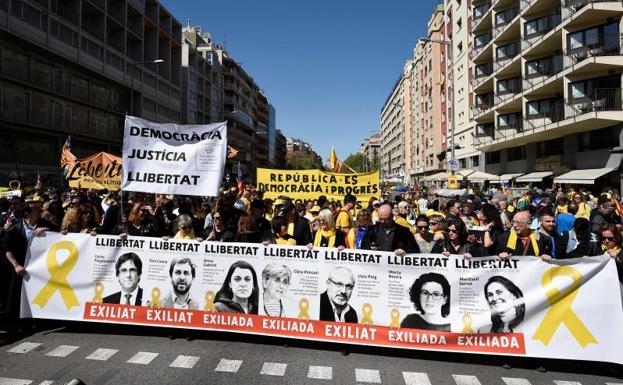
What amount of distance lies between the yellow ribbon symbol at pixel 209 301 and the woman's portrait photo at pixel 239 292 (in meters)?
0.04

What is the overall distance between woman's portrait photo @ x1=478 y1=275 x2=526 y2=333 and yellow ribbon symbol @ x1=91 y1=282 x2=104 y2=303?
4863 mm

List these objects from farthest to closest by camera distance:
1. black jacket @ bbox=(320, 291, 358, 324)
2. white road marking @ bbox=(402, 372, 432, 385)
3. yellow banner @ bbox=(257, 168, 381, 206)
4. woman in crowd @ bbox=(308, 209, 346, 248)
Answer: yellow banner @ bbox=(257, 168, 381, 206) < woman in crowd @ bbox=(308, 209, 346, 248) < black jacket @ bbox=(320, 291, 358, 324) < white road marking @ bbox=(402, 372, 432, 385)

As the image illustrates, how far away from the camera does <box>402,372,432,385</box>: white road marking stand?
417 centimetres

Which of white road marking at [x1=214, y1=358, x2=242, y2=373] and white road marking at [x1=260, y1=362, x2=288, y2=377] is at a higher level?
white road marking at [x1=214, y1=358, x2=242, y2=373]

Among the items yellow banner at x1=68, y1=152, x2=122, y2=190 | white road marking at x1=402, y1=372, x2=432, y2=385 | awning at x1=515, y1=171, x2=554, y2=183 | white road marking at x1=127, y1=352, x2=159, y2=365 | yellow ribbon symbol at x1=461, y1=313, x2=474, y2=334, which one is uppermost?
awning at x1=515, y1=171, x2=554, y2=183

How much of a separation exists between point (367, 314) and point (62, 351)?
3.71 metres

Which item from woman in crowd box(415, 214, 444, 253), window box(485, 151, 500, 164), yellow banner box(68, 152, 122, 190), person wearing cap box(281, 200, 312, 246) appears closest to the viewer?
woman in crowd box(415, 214, 444, 253)

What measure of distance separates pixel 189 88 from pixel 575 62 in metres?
49.5

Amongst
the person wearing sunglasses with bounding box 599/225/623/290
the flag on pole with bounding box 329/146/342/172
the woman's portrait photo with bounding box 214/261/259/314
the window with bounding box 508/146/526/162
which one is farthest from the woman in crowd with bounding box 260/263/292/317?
the window with bounding box 508/146/526/162

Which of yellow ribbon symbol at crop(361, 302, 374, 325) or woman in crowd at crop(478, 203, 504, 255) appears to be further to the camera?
woman in crowd at crop(478, 203, 504, 255)

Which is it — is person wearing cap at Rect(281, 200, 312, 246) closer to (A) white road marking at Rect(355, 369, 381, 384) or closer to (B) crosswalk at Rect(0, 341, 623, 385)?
(B) crosswalk at Rect(0, 341, 623, 385)

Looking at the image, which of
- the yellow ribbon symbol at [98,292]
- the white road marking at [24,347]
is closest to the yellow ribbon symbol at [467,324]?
the yellow ribbon symbol at [98,292]

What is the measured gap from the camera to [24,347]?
16.2 feet

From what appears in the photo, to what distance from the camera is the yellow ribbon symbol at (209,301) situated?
5180 mm
